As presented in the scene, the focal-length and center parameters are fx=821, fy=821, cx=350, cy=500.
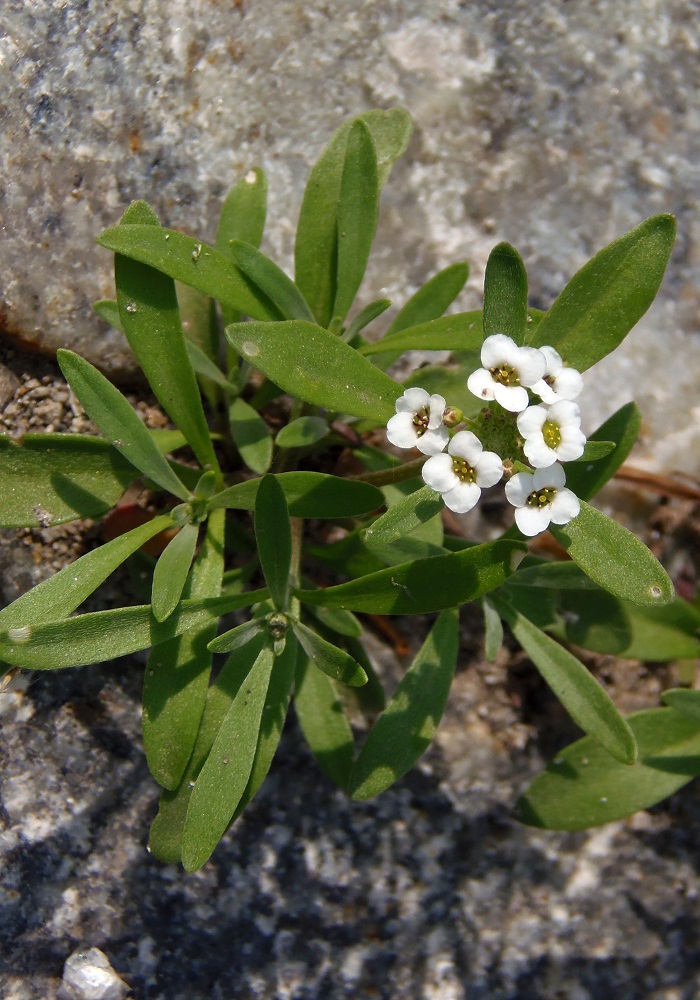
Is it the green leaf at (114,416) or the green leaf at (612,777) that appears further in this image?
the green leaf at (612,777)

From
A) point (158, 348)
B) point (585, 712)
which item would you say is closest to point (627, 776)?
point (585, 712)

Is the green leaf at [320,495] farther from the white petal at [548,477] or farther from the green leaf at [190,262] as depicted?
the green leaf at [190,262]

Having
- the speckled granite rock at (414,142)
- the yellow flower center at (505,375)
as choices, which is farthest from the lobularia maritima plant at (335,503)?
the speckled granite rock at (414,142)

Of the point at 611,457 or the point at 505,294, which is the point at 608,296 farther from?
the point at 611,457

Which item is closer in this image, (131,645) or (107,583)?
(131,645)

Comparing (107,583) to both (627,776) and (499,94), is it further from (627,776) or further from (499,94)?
(499,94)

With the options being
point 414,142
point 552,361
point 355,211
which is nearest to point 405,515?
point 552,361

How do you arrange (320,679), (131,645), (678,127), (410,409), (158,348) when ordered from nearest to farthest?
(410,409), (131,645), (158,348), (320,679), (678,127)
